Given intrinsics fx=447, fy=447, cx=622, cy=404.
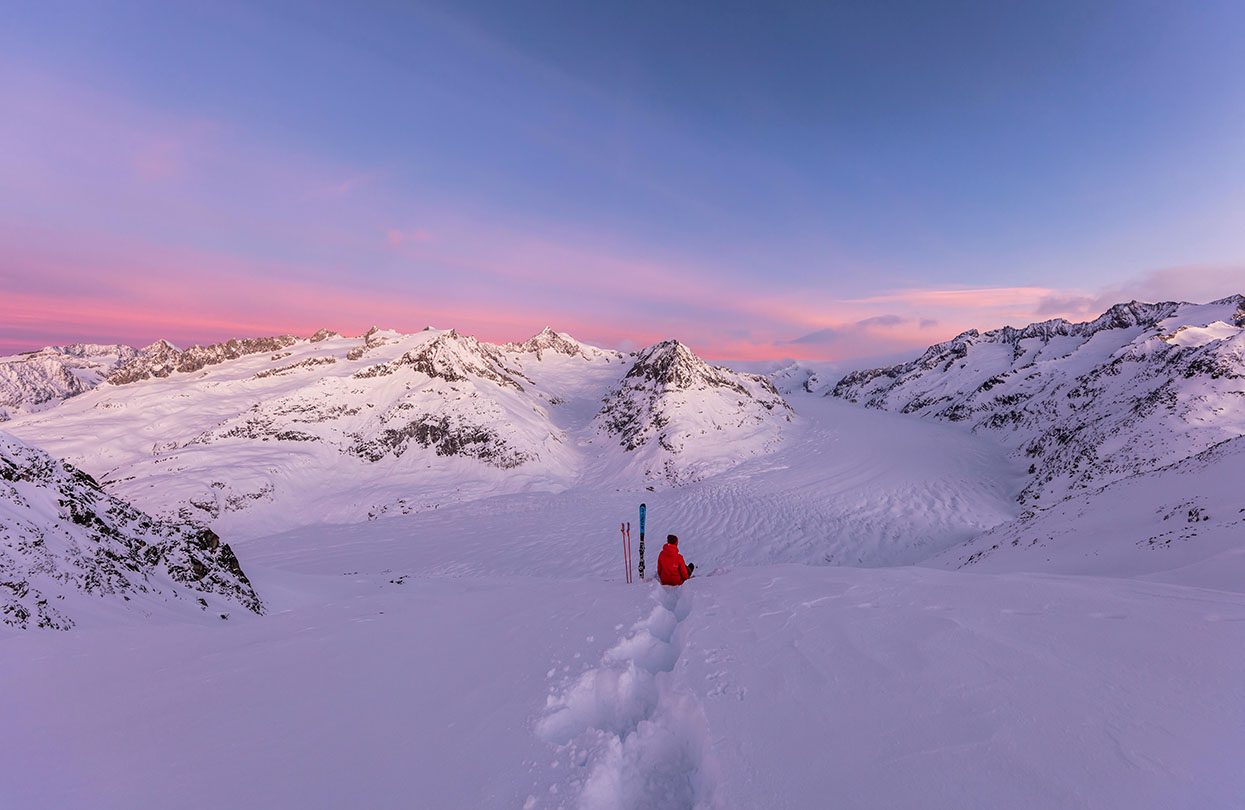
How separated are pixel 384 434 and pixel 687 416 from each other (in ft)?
102

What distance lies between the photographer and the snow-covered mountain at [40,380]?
12400cm

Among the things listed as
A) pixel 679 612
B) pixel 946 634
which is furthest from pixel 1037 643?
pixel 679 612

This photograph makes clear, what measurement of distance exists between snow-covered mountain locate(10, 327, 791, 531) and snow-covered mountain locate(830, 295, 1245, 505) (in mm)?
22997

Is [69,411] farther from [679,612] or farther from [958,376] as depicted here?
[958,376]

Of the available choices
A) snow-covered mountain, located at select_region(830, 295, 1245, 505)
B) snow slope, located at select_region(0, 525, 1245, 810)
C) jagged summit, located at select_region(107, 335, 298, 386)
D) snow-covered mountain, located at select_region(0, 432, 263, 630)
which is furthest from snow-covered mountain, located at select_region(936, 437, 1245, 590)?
jagged summit, located at select_region(107, 335, 298, 386)

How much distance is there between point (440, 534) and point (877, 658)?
94.8 feet

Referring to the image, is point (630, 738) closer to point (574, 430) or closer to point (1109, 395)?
point (1109, 395)

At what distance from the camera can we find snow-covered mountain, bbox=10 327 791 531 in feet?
115

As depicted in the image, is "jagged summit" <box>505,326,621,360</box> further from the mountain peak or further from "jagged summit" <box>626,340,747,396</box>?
"jagged summit" <box>626,340,747,396</box>

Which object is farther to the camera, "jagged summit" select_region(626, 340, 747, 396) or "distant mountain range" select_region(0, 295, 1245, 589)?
"jagged summit" select_region(626, 340, 747, 396)

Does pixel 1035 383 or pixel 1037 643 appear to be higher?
pixel 1035 383

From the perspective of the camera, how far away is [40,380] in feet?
440

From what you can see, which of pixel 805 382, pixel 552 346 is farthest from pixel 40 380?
pixel 805 382

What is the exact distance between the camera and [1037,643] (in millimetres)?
4867
